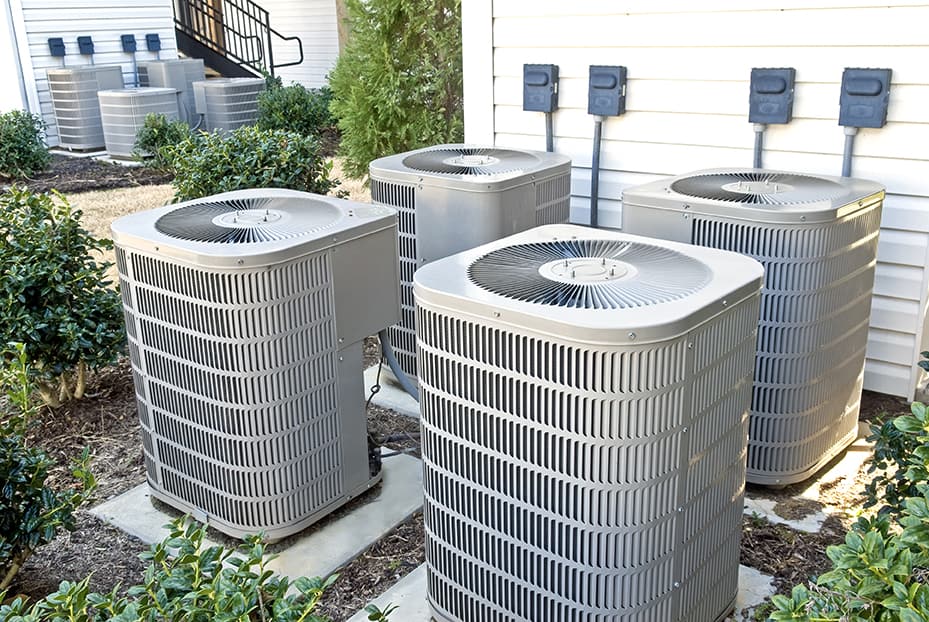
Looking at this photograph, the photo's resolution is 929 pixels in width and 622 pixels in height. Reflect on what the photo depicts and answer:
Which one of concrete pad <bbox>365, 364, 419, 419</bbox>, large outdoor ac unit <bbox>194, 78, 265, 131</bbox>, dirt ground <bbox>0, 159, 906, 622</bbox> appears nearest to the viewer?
dirt ground <bbox>0, 159, 906, 622</bbox>

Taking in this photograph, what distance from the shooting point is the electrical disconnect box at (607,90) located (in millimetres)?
4402

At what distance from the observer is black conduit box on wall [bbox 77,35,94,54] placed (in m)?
12.7

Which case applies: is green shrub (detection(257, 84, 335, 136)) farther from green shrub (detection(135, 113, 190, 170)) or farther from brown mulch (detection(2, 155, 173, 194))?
brown mulch (detection(2, 155, 173, 194))

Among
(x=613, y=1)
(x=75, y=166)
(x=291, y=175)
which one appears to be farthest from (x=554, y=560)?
(x=75, y=166)

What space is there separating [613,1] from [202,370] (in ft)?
9.55

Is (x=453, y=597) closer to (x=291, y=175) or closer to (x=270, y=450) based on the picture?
(x=270, y=450)

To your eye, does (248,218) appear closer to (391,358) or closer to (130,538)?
(391,358)

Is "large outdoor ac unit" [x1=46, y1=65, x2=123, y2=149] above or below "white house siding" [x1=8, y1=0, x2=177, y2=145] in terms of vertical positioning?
below

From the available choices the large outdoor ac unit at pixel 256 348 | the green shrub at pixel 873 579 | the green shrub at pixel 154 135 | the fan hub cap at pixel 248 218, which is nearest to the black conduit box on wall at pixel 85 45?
the green shrub at pixel 154 135

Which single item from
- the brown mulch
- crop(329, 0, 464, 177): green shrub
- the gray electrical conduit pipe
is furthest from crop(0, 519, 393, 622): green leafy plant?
the brown mulch

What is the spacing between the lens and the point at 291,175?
5.11 metres

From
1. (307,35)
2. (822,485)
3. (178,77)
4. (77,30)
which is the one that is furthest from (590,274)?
(307,35)

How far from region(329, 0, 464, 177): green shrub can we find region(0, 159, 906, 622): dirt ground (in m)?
2.65

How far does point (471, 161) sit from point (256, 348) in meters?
1.73
